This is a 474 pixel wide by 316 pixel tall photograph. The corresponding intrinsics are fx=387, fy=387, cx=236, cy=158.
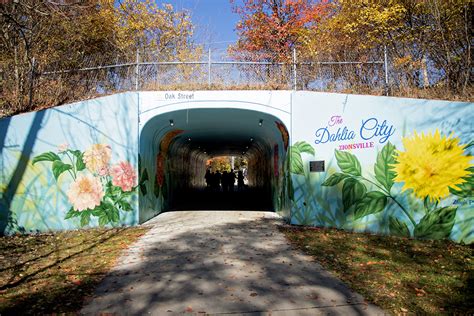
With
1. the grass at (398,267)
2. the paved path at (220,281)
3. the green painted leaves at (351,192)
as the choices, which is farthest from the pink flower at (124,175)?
the green painted leaves at (351,192)

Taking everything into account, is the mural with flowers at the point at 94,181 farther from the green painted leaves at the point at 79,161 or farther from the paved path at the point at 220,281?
the paved path at the point at 220,281

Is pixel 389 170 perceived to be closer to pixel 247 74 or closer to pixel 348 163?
pixel 348 163

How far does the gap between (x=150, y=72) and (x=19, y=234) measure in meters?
6.09

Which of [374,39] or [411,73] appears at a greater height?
[374,39]

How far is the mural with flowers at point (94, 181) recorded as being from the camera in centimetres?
1125

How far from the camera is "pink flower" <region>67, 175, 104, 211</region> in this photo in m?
11.2

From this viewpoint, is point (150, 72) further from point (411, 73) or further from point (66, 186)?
point (411, 73)

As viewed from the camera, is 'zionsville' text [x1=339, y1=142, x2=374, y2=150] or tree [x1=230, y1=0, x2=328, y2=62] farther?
Result: tree [x1=230, y1=0, x2=328, y2=62]

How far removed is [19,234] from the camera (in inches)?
438

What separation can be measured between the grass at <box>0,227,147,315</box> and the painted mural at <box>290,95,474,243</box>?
510cm

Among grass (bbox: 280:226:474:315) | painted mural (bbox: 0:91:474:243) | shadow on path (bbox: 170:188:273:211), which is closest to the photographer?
grass (bbox: 280:226:474:315)

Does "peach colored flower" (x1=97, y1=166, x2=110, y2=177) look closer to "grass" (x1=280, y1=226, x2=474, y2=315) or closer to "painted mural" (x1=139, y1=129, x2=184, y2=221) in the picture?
"painted mural" (x1=139, y1=129, x2=184, y2=221)

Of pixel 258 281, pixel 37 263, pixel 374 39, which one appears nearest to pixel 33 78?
pixel 37 263

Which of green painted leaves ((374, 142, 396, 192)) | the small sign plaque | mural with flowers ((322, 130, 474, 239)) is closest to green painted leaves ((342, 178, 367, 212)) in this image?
mural with flowers ((322, 130, 474, 239))
